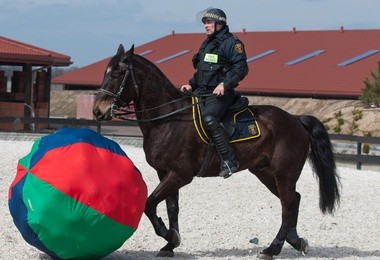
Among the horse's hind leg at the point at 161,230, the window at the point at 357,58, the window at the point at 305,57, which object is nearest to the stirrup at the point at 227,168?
the horse's hind leg at the point at 161,230

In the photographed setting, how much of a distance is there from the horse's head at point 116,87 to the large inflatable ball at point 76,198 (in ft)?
1.79

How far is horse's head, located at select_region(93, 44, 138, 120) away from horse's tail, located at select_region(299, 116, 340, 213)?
2.41 m

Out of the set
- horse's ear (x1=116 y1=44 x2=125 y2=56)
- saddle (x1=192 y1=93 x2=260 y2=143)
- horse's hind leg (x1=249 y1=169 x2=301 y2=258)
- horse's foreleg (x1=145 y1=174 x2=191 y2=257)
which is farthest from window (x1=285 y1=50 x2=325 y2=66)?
horse's foreleg (x1=145 y1=174 x2=191 y2=257)

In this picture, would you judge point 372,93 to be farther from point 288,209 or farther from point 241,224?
point 288,209

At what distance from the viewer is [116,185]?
332 inches

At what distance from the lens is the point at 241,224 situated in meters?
12.1

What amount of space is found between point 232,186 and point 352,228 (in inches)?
171

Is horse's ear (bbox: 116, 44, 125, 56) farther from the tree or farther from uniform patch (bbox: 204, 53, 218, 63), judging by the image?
the tree

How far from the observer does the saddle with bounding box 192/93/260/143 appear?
377 inches

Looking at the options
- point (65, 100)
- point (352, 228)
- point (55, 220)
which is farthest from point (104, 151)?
point (65, 100)

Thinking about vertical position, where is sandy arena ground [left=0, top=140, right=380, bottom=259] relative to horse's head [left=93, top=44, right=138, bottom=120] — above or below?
below

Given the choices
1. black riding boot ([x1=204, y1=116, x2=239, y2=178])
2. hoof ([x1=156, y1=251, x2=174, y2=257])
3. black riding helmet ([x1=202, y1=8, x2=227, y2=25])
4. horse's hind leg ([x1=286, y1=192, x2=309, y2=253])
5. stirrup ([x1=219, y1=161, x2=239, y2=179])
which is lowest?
hoof ([x1=156, y1=251, x2=174, y2=257])

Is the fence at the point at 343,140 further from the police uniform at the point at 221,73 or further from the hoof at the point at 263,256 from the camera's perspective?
the hoof at the point at 263,256

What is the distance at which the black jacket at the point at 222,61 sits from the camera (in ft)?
31.0
